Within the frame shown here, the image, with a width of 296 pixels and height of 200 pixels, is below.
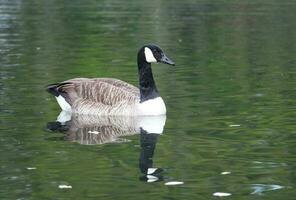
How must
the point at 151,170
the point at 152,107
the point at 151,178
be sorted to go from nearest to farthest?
the point at 151,178 < the point at 151,170 < the point at 152,107

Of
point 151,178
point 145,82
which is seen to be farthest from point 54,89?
point 151,178

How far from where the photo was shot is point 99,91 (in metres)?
16.7

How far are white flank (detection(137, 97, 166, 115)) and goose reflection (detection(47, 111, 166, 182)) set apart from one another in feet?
0.29

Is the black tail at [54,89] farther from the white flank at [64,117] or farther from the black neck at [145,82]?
the black neck at [145,82]

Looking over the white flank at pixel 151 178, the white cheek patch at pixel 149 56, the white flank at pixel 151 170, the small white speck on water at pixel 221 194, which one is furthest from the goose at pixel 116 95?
the small white speck on water at pixel 221 194

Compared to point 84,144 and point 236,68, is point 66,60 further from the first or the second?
point 84,144

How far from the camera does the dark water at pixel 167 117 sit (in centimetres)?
1120

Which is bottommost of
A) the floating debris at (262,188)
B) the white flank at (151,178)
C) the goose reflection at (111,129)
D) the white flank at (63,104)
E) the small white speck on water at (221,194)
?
the small white speck on water at (221,194)

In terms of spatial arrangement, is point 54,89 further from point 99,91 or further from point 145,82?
point 145,82

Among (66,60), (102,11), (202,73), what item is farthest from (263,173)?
(102,11)

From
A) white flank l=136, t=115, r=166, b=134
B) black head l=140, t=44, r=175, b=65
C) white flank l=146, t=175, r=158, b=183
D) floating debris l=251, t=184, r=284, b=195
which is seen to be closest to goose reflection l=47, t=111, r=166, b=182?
white flank l=136, t=115, r=166, b=134

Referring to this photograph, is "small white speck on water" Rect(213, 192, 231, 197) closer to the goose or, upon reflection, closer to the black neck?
the goose

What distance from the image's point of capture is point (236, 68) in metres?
22.4

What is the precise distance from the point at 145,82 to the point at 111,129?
1.87m
